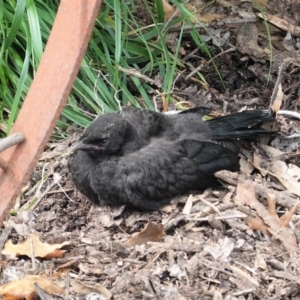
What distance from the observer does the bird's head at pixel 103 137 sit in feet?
15.4

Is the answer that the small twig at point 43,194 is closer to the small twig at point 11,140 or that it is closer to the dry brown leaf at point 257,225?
the dry brown leaf at point 257,225

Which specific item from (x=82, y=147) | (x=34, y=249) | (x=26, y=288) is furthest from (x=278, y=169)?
(x=26, y=288)

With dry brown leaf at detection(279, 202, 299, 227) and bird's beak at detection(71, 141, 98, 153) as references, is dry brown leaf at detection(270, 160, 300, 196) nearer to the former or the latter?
dry brown leaf at detection(279, 202, 299, 227)

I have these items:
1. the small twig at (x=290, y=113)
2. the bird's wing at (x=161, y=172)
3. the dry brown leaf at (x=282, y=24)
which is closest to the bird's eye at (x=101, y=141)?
the bird's wing at (x=161, y=172)

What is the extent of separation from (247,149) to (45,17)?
64.5 inches

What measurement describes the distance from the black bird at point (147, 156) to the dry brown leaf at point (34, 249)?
59cm

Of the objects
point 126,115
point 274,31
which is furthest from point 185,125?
point 274,31

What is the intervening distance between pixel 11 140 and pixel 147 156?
178cm

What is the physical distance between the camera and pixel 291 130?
534cm

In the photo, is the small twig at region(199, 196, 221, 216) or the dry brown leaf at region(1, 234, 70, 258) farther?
the small twig at region(199, 196, 221, 216)

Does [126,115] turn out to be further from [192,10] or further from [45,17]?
[192,10]

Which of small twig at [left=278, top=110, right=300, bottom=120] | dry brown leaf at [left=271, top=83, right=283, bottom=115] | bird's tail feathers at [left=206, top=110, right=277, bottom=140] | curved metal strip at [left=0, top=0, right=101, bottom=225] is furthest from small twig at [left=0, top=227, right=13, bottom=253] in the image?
small twig at [left=278, top=110, right=300, bottom=120]

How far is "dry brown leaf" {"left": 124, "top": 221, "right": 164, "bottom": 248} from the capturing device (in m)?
4.23

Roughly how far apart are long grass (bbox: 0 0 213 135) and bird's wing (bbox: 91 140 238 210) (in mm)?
855
